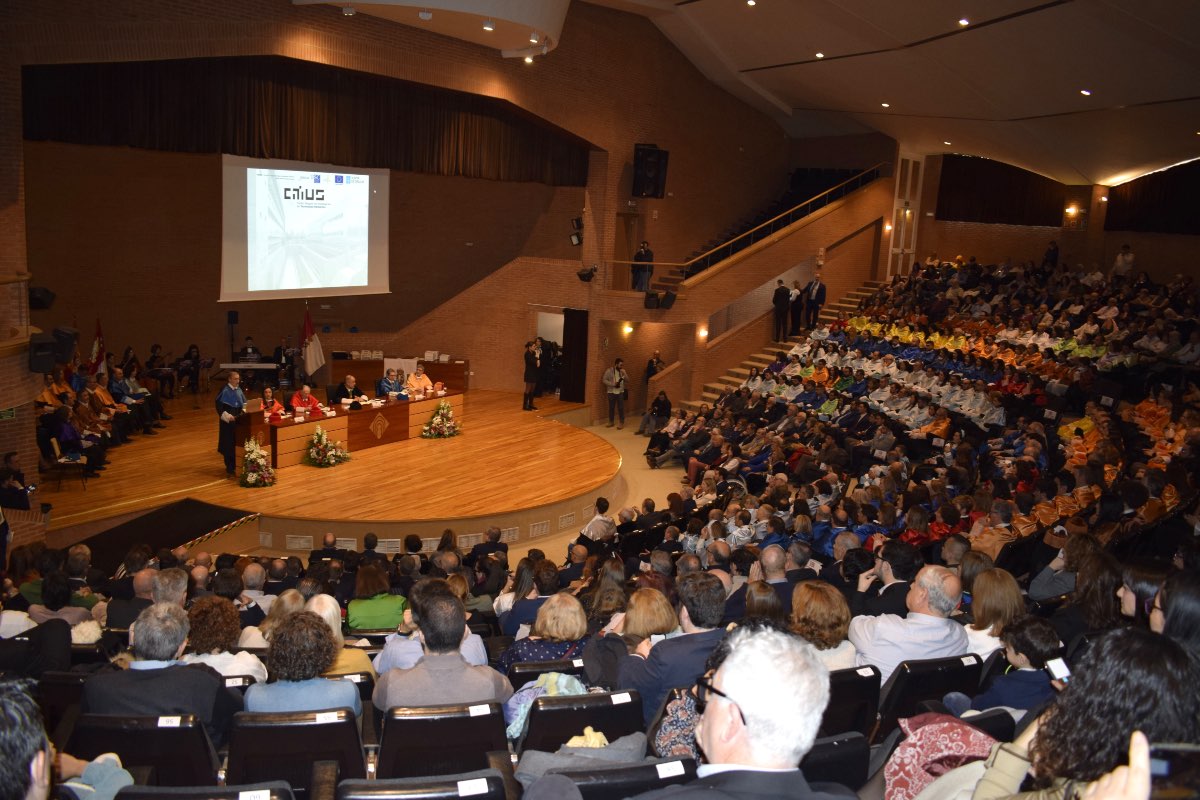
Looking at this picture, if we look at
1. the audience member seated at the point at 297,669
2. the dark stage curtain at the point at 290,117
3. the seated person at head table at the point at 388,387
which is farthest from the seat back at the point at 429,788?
the seated person at head table at the point at 388,387

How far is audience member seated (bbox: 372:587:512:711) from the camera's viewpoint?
358cm

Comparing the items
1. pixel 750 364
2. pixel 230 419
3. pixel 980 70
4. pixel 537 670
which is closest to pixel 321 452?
pixel 230 419

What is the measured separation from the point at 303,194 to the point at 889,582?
446 inches

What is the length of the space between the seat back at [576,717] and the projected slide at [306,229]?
1181 centimetres

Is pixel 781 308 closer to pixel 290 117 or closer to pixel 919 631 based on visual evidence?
pixel 290 117

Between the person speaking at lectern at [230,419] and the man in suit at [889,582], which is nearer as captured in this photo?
the man in suit at [889,582]

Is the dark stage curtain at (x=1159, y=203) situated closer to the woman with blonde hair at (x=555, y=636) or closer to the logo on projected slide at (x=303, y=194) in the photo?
the logo on projected slide at (x=303, y=194)

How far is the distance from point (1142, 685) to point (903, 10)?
12.0 m

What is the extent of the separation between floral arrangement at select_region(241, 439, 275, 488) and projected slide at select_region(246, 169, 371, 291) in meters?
3.17

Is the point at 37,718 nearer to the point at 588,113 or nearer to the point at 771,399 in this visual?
the point at 771,399

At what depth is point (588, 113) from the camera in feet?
55.7

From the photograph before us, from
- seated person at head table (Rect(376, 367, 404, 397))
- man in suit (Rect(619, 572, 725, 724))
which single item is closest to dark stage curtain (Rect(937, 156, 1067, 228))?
seated person at head table (Rect(376, 367, 404, 397))

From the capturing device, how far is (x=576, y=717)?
3279 millimetres

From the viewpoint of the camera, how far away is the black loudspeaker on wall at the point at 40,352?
9109mm
